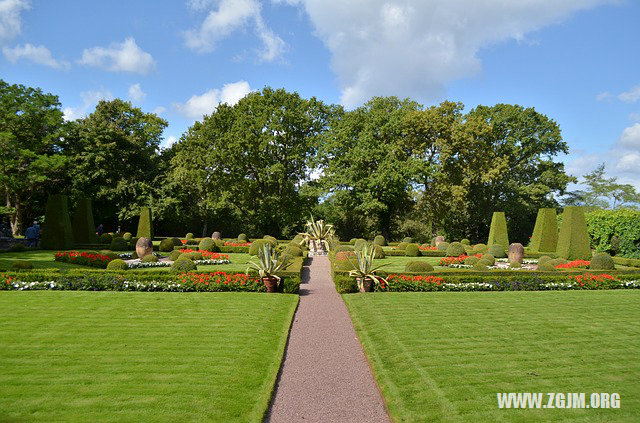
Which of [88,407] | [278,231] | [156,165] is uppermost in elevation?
[156,165]

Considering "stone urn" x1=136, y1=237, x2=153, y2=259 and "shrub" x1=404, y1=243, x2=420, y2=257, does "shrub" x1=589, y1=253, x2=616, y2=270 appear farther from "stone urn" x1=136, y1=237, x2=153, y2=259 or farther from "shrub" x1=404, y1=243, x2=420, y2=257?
"stone urn" x1=136, y1=237, x2=153, y2=259

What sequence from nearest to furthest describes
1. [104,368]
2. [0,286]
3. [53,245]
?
1. [104,368]
2. [0,286]
3. [53,245]

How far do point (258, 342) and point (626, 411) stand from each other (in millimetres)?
6007

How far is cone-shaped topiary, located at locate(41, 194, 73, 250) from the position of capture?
958 inches

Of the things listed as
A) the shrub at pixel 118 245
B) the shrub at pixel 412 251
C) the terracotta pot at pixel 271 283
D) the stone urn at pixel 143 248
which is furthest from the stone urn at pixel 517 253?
the shrub at pixel 118 245

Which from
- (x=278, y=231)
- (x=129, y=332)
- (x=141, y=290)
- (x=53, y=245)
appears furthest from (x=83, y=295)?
(x=278, y=231)

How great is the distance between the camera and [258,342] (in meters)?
8.25

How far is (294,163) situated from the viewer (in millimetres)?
37375

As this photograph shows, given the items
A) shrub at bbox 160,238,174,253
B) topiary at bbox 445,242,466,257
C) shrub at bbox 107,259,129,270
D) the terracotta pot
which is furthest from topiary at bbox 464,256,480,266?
shrub at bbox 160,238,174,253

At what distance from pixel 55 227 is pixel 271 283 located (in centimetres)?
1794

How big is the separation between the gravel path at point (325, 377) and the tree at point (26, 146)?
2767cm

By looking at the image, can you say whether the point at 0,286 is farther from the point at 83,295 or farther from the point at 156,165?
the point at 156,165

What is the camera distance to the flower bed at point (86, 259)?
18828 millimetres

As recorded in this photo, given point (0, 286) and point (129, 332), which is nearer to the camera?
point (129, 332)
